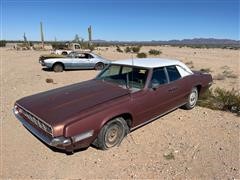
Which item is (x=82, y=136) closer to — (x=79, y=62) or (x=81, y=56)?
(x=79, y=62)

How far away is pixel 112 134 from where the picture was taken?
4230 millimetres

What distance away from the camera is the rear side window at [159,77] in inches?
192

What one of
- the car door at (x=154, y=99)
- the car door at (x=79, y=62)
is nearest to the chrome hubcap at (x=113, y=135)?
the car door at (x=154, y=99)

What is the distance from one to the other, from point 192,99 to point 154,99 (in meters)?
2.02

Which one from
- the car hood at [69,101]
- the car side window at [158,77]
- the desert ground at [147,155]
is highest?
the car side window at [158,77]

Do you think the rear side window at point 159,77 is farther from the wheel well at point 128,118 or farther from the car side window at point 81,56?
the car side window at point 81,56

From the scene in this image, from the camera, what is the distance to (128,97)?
430 centimetres

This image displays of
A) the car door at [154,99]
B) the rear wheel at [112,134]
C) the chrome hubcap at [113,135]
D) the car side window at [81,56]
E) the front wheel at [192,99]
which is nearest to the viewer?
the rear wheel at [112,134]

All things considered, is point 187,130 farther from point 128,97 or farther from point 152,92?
point 128,97

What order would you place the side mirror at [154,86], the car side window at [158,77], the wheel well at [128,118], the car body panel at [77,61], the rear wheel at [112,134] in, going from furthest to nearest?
the car body panel at [77,61] → the car side window at [158,77] → the side mirror at [154,86] → the wheel well at [128,118] → the rear wheel at [112,134]

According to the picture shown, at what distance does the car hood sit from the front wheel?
2.39m

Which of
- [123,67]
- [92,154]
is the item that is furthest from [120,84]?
[92,154]

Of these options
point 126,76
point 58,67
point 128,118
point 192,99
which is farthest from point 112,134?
point 58,67

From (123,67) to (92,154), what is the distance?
2136 mm
